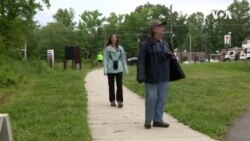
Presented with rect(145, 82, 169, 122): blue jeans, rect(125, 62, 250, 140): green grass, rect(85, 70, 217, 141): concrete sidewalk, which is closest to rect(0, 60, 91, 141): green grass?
rect(85, 70, 217, 141): concrete sidewalk

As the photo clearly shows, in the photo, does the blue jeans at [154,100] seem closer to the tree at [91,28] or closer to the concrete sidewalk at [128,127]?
the concrete sidewalk at [128,127]

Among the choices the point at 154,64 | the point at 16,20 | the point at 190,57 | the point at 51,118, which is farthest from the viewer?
the point at 190,57

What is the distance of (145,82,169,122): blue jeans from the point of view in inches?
374

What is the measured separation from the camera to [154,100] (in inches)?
376

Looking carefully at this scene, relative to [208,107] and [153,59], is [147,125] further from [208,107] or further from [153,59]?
[208,107]

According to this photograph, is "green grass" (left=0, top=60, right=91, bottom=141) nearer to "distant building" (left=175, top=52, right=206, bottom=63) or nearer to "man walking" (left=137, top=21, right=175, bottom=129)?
"man walking" (left=137, top=21, right=175, bottom=129)

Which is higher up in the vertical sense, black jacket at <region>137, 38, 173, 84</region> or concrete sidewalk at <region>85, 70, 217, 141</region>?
black jacket at <region>137, 38, 173, 84</region>

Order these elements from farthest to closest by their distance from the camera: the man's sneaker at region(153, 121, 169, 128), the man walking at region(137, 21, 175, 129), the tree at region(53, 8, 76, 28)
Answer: the tree at region(53, 8, 76, 28) < the man's sneaker at region(153, 121, 169, 128) < the man walking at region(137, 21, 175, 129)

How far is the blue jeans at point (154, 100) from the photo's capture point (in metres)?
9.50

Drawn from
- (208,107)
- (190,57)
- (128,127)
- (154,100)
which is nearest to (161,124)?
(154,100)

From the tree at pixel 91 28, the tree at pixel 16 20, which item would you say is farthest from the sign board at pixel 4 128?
the tree at pixel 91 28

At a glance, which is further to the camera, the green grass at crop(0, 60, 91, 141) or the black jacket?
the black jacket

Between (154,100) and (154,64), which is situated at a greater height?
(154,64)

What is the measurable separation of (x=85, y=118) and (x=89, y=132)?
5.01ft
